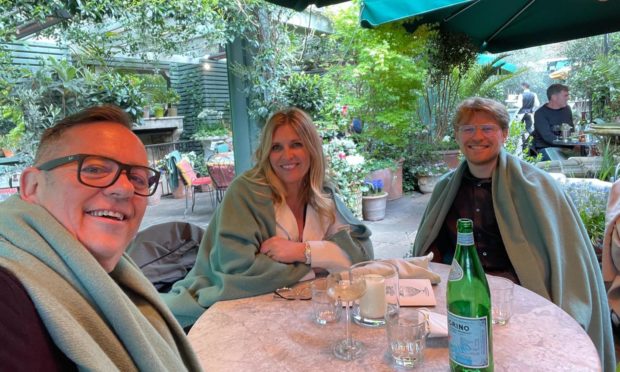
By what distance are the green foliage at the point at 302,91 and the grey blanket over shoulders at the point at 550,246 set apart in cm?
255

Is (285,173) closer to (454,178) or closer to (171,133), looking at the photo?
(454,178)

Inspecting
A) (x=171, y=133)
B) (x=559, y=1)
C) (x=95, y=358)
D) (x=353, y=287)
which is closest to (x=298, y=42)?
(x=171, y=133)

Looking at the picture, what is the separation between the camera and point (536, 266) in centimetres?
166

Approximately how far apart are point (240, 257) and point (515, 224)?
1155 mm

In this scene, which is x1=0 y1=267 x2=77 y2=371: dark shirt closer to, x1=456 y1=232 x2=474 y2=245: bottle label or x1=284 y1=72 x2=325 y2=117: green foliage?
x1=456 y1=232 x2=474 y2=245: bottle label

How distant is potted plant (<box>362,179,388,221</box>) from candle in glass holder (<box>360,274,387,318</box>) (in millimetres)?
3890

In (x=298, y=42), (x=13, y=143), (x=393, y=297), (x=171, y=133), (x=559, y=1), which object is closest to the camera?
(x=393, y=297)

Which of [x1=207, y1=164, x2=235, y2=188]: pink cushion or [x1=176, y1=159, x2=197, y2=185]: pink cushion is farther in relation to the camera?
[x1=207, y1=164, x2=235, y2=188]: pink cushion

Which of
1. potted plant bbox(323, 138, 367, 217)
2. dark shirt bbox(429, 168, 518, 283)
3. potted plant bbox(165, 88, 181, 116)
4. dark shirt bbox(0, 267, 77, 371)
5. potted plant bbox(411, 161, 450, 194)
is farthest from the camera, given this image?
potted plant bbox(411, 161, 450, 194)

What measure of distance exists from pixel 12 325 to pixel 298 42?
186 inches

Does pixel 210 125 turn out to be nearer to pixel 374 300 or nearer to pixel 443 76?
pixel 374 300

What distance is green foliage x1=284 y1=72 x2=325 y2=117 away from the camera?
163 inches

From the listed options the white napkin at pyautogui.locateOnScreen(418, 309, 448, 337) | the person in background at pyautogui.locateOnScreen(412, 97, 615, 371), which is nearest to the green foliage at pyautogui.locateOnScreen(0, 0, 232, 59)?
the person in background at pyautogui.locateOnScreen(412, 97, 615, 371)

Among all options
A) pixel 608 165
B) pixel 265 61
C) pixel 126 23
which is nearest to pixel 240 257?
pixel 126 23
